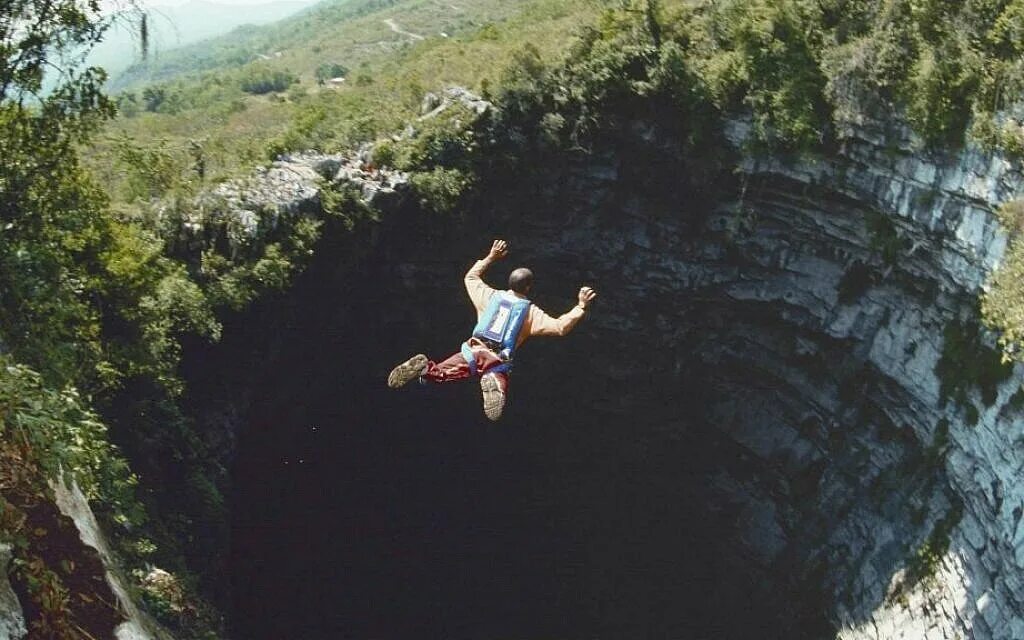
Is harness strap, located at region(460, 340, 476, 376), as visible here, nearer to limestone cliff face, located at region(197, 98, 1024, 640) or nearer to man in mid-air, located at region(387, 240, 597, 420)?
man in mid-air, located at region(387, 240, 597, 420)

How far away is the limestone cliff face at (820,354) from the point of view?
13578 millimetres

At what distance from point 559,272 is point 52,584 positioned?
15.3 meters

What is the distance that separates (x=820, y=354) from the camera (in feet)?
59.6

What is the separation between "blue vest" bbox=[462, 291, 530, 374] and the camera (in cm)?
957

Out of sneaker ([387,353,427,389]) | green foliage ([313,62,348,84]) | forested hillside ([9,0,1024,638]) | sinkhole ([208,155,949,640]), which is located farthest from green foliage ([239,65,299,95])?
sneaker ([387,353,427,389])

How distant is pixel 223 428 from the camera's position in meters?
15.0

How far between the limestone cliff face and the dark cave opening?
0.25 m

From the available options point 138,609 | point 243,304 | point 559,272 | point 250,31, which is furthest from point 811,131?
point 250,31

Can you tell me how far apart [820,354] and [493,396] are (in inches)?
436

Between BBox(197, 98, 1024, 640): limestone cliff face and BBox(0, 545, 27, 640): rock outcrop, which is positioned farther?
BBox(197, 98, 1024, 640): limestone cliff face

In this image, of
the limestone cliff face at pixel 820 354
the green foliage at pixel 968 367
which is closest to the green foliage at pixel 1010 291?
the limestone cliff face at pixel 820 354

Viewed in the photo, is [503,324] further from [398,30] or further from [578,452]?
[398,30]

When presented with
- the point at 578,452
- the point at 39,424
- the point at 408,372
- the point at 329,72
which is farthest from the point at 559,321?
the point at 329,72

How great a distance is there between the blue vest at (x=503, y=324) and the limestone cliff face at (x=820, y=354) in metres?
7.39
